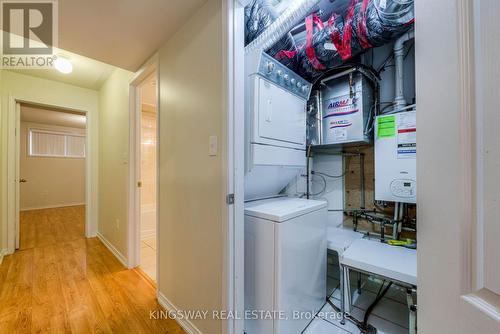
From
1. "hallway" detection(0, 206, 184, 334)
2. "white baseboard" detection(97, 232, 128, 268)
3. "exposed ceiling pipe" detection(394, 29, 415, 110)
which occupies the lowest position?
"hallway" detection(0, 206, 184, 334)

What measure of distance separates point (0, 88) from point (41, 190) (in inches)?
168

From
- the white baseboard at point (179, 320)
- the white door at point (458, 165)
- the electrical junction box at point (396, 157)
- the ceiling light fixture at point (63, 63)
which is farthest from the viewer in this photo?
the ceiling light fixture at point (63, 63)

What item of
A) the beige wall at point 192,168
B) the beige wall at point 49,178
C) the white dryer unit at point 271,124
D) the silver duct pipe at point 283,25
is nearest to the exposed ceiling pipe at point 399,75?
the white dryer unit at point 271,124

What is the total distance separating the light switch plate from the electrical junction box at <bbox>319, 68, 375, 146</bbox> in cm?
111

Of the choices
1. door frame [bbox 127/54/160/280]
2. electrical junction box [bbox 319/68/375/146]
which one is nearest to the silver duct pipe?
electrical junction box [bbox 319/68/375/146]

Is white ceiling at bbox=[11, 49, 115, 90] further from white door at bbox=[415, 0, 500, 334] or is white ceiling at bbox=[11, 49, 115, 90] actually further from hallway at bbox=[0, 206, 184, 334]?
white door at bbox=[415, 0, 500, 334]

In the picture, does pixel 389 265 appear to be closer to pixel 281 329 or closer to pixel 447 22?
pixel 281 329

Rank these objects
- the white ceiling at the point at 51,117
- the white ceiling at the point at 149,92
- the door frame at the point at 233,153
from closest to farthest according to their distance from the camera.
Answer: the door frame at the point at 233,153 → the white ceiling at the point at 149,92 → the white ceiling at the point at 51,117

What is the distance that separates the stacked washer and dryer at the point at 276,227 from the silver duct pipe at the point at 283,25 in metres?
0.14

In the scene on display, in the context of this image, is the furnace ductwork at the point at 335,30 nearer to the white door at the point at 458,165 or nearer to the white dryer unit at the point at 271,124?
the white dryer unit at the point at 271,124

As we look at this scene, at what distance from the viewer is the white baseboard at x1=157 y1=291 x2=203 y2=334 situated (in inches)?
54.7

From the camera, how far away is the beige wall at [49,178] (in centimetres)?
528

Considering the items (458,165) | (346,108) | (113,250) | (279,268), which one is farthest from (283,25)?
(113,250)

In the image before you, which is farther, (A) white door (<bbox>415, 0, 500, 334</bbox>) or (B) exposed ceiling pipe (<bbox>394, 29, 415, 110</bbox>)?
(B) exposed ceiling pipe (<bbox>394, 29, 415, 110</bbox>)
